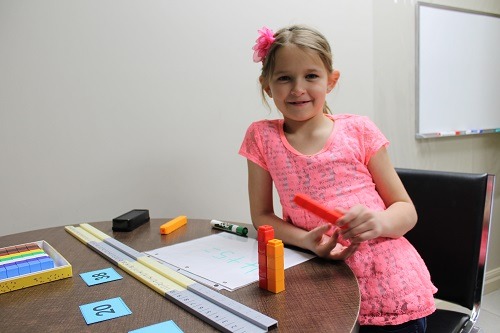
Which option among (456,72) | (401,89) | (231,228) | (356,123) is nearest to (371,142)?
(356,123)

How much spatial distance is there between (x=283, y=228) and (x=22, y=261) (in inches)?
20.9

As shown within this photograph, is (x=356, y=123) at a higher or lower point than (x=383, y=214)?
higher

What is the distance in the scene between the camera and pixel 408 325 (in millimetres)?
863

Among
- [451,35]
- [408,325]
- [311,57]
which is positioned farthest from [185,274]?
[451,35]

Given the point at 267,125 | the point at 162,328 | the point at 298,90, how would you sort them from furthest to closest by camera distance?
the point at 267,125 < the point at 298,90 < the point at 162,328

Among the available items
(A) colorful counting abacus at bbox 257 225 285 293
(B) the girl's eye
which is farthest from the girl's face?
(A) colorful counting abacus at bbox 257 225 285 293

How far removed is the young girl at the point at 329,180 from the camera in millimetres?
864

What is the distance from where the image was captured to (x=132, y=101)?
4.66ft

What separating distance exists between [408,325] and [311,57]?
62 centimetres

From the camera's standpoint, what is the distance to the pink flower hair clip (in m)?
1.05

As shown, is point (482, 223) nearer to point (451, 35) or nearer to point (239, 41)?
point (239, 41)

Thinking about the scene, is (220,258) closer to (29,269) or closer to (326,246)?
(326,246)

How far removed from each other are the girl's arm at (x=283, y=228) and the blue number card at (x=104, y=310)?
38cm

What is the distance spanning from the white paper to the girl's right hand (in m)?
0.03
